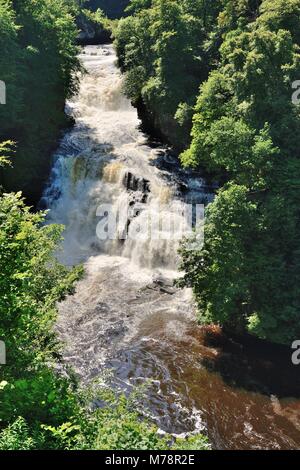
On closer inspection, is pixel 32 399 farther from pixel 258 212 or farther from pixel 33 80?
pixel 33 80

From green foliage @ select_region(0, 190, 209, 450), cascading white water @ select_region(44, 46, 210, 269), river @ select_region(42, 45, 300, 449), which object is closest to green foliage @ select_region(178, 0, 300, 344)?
river @ select_region(42, 45, 300, 449)

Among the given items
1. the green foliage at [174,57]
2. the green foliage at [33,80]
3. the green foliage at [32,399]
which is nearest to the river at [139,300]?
the green foliage at [33,80]

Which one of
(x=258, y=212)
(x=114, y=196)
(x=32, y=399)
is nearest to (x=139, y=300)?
(x=258, y=212)

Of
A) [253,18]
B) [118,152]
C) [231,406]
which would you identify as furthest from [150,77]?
[231,406]

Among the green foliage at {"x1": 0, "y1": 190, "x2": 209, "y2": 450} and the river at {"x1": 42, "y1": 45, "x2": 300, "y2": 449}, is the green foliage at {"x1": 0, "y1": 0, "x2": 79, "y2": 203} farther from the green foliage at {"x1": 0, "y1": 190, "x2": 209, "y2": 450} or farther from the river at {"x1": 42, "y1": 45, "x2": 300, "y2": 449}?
the green foliage at {"x1": 0, "y1": 190, "x2": 209, "y2": 450}

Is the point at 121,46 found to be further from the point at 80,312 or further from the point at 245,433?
the point at 245,433
